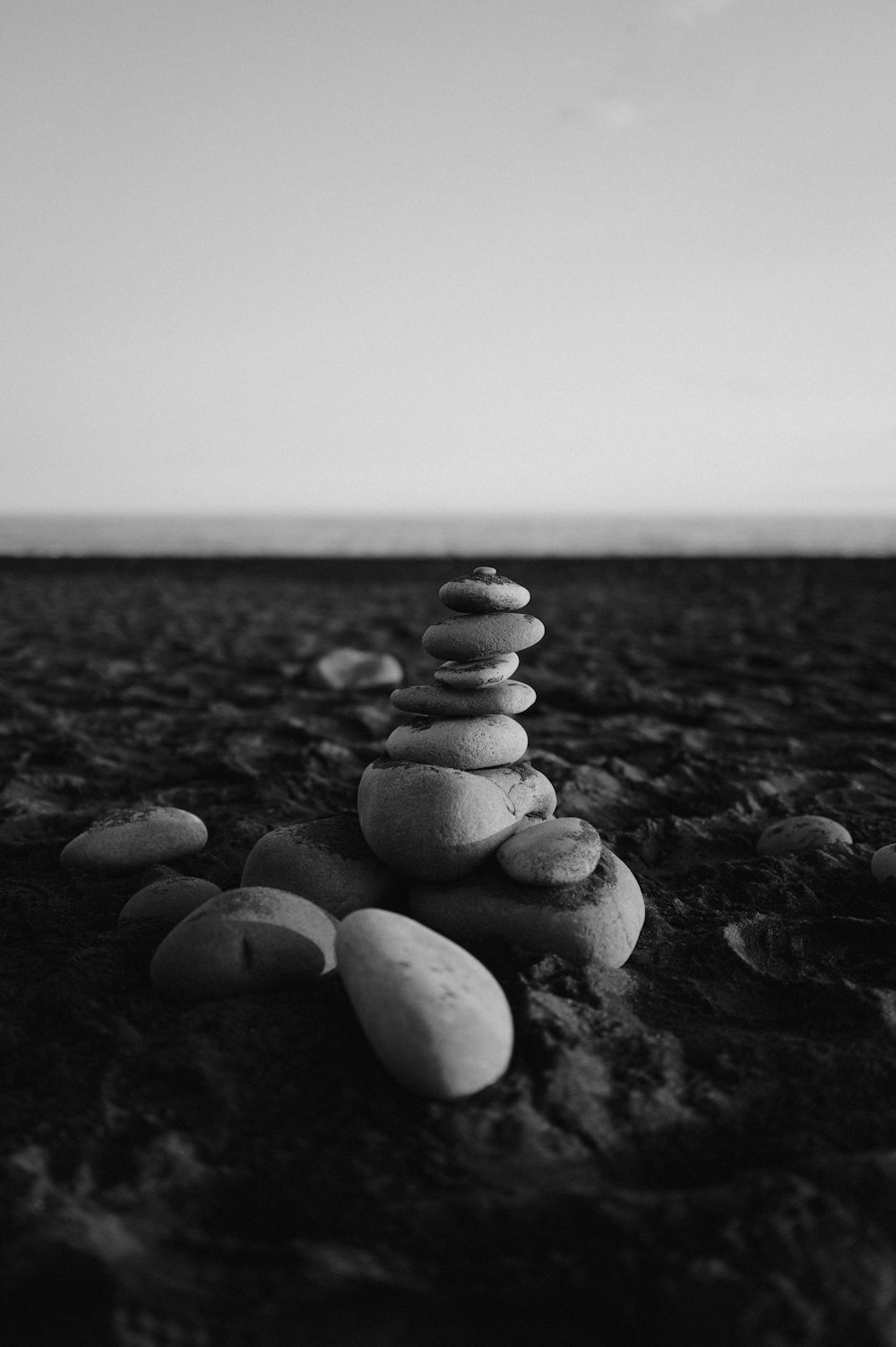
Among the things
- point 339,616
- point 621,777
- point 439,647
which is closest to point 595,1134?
point 439,647

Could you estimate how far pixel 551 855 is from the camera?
242 cm

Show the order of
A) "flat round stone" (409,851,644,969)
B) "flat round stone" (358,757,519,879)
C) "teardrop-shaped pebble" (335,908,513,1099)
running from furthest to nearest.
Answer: "flat round stone" (358,757,519,879) → "flat round stone" (409,851,644,969) → "teardrop-shaped pebble" (335,908,513,1099)

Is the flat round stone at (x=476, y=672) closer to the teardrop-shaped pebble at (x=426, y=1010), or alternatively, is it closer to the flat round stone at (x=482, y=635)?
the flat round stone at (x=482, y=635)

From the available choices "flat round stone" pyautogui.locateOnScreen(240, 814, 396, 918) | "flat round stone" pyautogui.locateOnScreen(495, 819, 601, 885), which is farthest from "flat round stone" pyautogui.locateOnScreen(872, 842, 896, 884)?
"flat round stone" pyautogui.locateOnScreen(240, 814, 396, 918)

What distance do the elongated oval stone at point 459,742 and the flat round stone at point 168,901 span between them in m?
0.74

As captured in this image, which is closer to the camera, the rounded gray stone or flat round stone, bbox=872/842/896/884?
the rounded gray stone

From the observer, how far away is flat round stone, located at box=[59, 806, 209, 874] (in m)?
3.09

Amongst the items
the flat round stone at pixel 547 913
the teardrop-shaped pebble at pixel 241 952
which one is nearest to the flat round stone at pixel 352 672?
the flat round stone at pixel 547 913

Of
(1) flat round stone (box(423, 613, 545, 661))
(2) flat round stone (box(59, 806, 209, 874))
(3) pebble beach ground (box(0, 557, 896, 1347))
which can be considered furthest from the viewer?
(2) flat round stone (box(59, 806, 209, 874))

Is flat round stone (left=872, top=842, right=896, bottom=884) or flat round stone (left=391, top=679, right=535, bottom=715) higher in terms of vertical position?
flat round stone (left=391, top=679, right=535, bottom=715)

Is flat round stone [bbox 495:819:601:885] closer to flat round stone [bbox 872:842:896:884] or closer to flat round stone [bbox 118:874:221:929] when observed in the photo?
flat round stone [bbox 118:874:221:929]

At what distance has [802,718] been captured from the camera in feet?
17.7

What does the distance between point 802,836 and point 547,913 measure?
54.9 inches

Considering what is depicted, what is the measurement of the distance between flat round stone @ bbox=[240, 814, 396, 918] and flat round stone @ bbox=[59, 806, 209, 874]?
587 mm
